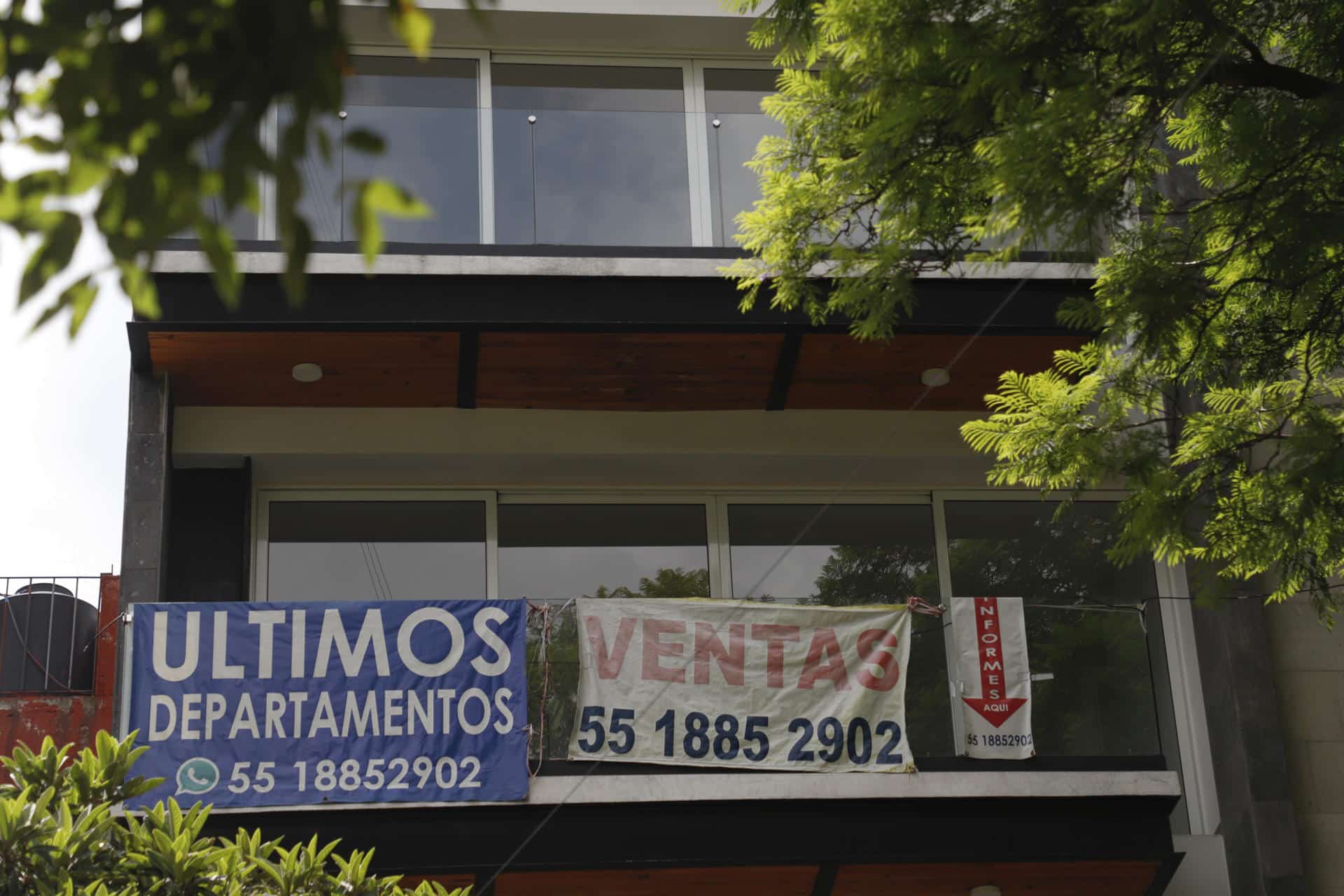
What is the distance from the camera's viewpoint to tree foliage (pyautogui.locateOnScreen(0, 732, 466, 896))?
556cm

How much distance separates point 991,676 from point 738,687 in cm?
189

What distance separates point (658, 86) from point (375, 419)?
3.84 meters

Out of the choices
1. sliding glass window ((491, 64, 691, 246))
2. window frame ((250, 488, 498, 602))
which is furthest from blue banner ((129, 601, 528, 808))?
sliding glass window ((491, 64, 691, 246))

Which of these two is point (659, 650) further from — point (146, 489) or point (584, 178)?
point (146, 489)

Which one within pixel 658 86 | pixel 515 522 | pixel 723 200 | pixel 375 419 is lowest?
pixel 515 522

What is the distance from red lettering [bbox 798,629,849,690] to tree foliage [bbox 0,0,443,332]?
8.61m

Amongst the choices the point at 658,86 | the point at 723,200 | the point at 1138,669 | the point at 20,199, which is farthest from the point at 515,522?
the point at 20,199

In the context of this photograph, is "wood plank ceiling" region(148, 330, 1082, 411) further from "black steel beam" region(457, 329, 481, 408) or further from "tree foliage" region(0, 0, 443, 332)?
"tree foliage" region(0, 0, 443, 332)

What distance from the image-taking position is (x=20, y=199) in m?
2.64

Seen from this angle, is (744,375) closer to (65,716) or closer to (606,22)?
(606,22)

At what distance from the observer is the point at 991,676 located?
11.2 m

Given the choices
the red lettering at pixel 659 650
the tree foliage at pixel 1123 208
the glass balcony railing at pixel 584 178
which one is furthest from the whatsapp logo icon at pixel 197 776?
the tree foliage at pixel 1123 208

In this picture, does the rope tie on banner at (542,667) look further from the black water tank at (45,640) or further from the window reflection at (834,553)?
the black water tank at (45,640)

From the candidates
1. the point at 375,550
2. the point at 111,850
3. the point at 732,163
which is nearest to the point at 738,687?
the point at 375,550
